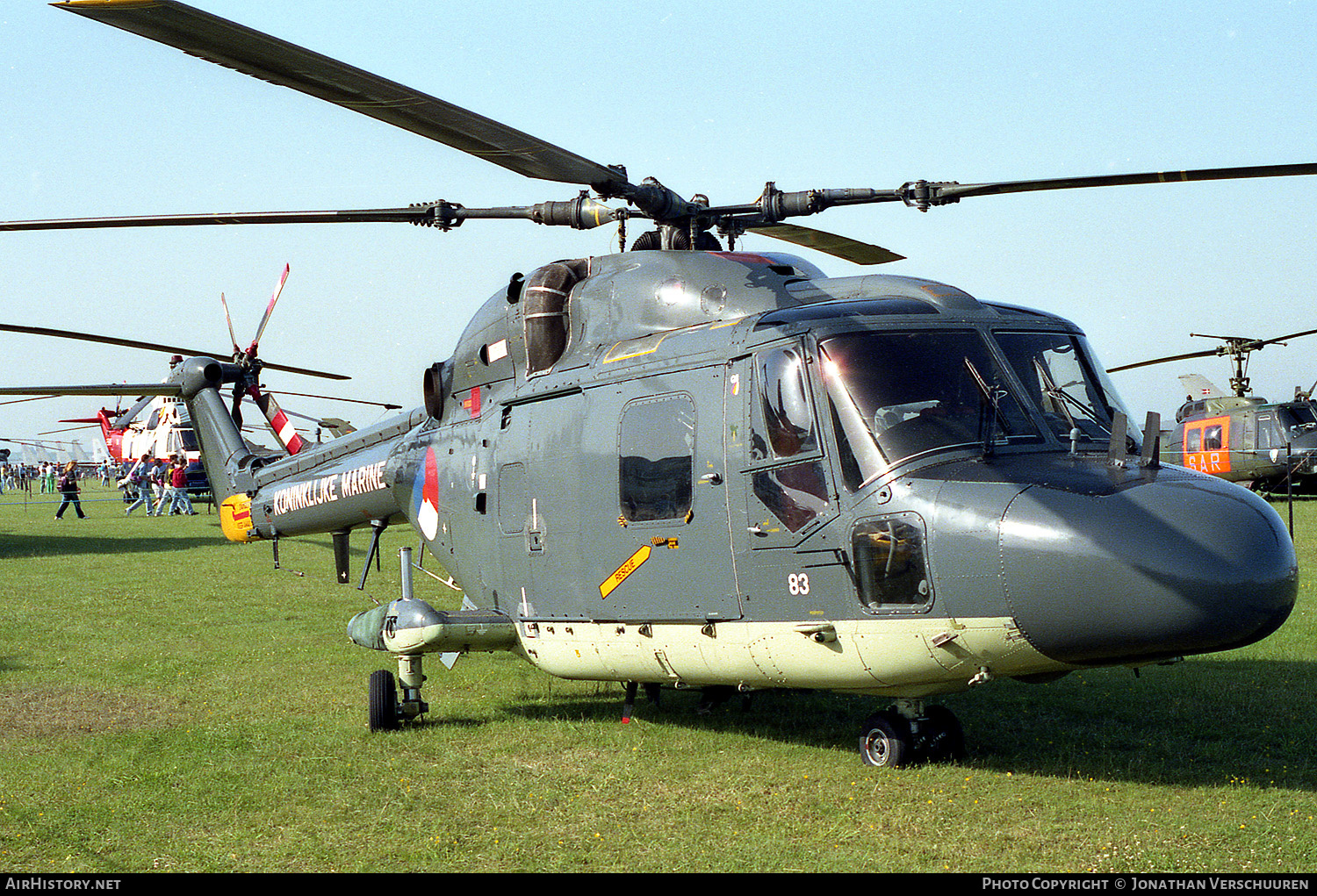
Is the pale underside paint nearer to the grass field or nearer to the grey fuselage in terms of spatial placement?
the grey fuselage

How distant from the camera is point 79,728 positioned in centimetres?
885

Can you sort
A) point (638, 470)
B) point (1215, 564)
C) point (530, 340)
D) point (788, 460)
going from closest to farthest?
1. point (1215, 564)
2. point (788, 460)
3. point (638, 470)
4. point (530, 340)

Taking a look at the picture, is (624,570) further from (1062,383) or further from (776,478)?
(1062,383)

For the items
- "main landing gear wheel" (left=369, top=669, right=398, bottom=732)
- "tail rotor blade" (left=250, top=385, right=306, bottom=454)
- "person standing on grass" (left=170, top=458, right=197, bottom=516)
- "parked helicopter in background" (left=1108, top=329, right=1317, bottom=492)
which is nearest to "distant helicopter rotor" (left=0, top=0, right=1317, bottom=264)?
"main landing gear wheel" (left=369, top=669, right=398, bottom=732)

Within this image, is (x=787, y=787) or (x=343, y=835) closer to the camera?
(x=343, y=835)

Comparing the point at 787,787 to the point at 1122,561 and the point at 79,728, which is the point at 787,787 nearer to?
the point at 1122,561

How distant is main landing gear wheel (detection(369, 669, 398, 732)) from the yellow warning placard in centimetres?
207

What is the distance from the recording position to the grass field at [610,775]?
5.76m

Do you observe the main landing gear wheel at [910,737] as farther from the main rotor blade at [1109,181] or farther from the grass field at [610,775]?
the main rotor blade at [1109,181]

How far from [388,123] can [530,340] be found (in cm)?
267

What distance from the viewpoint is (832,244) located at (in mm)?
9703

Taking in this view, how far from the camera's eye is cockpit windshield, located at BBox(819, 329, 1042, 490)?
617 centimetres

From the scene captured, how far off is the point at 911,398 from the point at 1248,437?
26.8 meters

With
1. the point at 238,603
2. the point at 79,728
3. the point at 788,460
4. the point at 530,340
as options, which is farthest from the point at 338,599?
the point at 788,460
